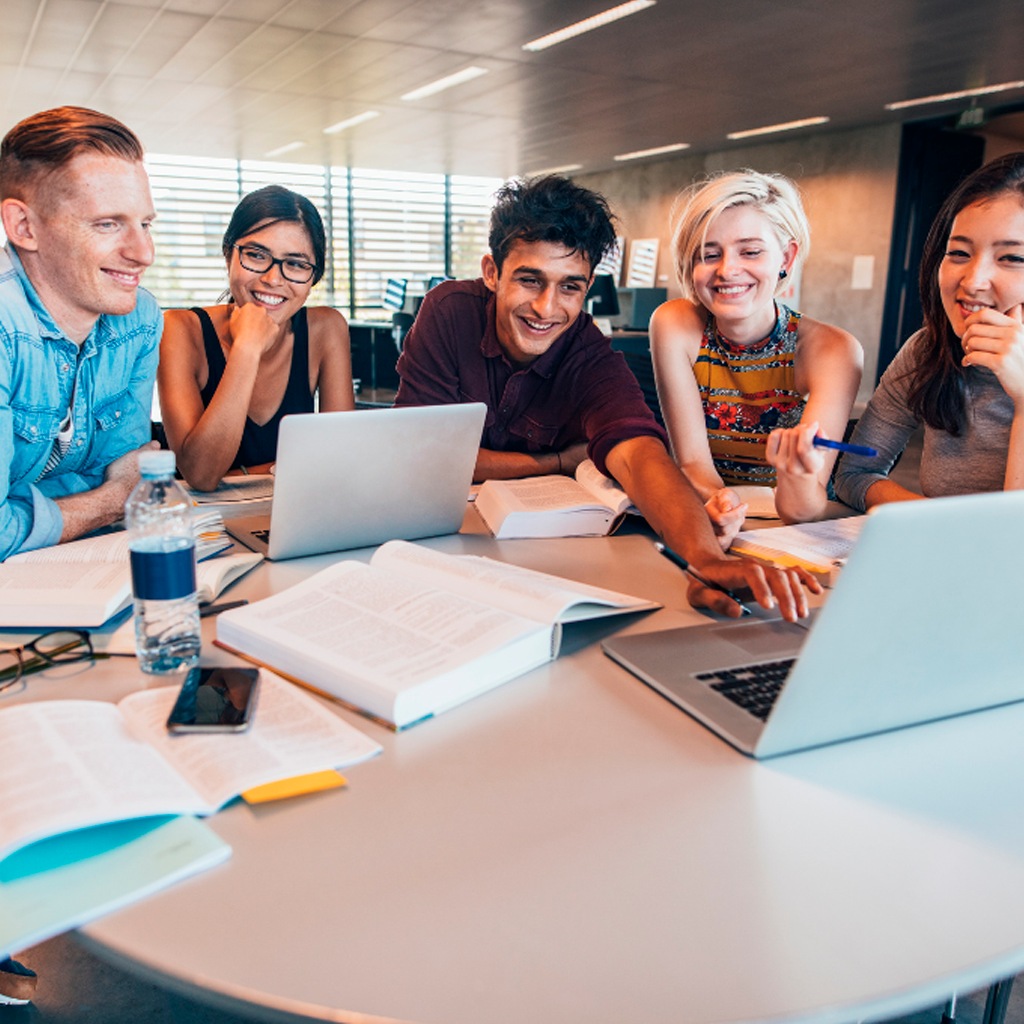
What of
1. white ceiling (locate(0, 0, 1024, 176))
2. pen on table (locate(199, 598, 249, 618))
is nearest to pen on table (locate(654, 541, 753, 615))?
pen on table (locate(199, 598, 249, 618))

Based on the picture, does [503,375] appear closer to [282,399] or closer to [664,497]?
[282,399]

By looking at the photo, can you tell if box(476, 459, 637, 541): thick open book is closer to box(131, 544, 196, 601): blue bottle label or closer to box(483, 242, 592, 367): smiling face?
box(483, 242, 592, 367): smiling face

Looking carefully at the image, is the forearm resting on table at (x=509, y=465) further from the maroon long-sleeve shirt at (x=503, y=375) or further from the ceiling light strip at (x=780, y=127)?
the ceiling light strip at (x=780, y=127)

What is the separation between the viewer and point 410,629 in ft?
Result: 2.87

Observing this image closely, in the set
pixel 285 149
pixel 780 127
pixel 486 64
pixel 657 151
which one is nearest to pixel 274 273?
pixel 486 64

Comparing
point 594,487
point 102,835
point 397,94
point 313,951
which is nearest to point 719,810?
point 313,951

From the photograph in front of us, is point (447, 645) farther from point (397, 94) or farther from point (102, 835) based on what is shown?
point (397, 94)

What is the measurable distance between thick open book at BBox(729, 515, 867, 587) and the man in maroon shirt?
0.20 metres

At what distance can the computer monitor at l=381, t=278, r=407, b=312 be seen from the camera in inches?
405

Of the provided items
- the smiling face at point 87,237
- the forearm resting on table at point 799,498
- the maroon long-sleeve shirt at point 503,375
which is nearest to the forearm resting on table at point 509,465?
the maroon long-sleeve shirt at point 503,375

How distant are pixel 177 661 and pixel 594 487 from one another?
0.88 m

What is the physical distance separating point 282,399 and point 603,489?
3.31 ft

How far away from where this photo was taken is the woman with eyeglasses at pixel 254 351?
1.80 m

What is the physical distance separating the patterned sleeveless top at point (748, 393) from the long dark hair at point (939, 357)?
283mm
